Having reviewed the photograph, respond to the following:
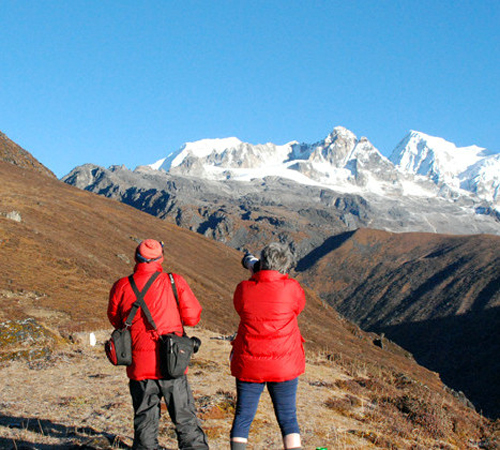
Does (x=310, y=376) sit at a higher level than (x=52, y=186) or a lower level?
lower

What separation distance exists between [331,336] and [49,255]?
65.3 ft

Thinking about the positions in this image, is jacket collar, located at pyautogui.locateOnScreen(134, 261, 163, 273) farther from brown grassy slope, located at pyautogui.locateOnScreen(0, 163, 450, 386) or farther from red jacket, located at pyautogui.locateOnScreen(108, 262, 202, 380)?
brown grassy slope, located at pyautogui.locateOnScreen(0, 163, 450, 386)

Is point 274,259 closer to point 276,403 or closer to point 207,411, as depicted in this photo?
point 276,403

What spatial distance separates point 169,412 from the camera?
16.6ft

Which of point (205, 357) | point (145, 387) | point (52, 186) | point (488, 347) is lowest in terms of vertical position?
point (488, 347)

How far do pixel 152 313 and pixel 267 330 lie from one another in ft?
4.06

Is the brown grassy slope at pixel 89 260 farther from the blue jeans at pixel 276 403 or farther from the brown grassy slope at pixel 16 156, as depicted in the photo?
the brown grassy slope at pixel 16 156

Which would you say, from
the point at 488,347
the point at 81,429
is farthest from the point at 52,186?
the point at 488,347

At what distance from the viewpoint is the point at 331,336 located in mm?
33438

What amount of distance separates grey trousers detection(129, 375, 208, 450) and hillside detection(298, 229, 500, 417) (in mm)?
38995

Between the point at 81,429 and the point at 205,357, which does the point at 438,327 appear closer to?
the point at 205,357

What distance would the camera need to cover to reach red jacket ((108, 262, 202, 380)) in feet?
16.5

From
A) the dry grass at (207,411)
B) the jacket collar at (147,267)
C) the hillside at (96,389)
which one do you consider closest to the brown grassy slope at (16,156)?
the hillside at (96,389)

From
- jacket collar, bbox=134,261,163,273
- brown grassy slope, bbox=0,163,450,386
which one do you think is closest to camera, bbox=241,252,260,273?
jacket collar, bbox=134,261,163,273
